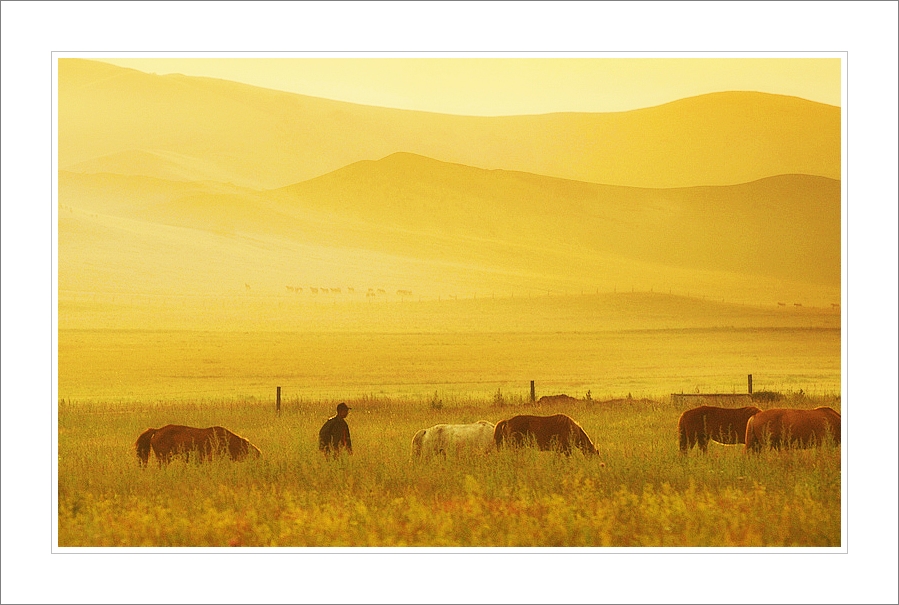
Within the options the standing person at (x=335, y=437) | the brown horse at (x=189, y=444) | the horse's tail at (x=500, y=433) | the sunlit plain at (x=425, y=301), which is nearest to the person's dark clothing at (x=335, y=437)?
the standing person at (x=335, y=437)

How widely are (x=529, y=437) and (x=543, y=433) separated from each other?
0.73ft

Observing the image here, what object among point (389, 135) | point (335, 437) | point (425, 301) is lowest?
point (335, 437)

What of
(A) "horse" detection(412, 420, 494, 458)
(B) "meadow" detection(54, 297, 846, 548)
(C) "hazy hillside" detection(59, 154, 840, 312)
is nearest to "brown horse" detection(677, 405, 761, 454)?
(B) "meadow" detection(54, 297, 846, 548)

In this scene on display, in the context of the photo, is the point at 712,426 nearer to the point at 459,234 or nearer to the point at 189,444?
the point at 189,444

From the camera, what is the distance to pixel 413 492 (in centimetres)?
970

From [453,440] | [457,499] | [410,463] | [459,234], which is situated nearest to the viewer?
[457,499]

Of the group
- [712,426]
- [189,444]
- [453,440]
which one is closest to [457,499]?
[453,440]

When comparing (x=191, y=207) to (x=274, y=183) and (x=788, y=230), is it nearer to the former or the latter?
(x=274, y=183)

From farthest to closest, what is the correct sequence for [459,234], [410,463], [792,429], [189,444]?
[459,234] → [792,429] → [189,444] → [410,463]

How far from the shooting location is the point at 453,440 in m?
11.6

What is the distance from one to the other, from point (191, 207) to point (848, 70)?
19219 mm

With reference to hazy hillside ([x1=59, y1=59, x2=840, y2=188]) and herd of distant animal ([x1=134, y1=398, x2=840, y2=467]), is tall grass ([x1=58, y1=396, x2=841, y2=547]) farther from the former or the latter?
hazy hillside ([x1=59, y1=59, x2=840, y2=188])

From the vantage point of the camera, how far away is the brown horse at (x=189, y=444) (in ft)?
36.4

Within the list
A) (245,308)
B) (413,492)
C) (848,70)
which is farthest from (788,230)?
(245,308)
